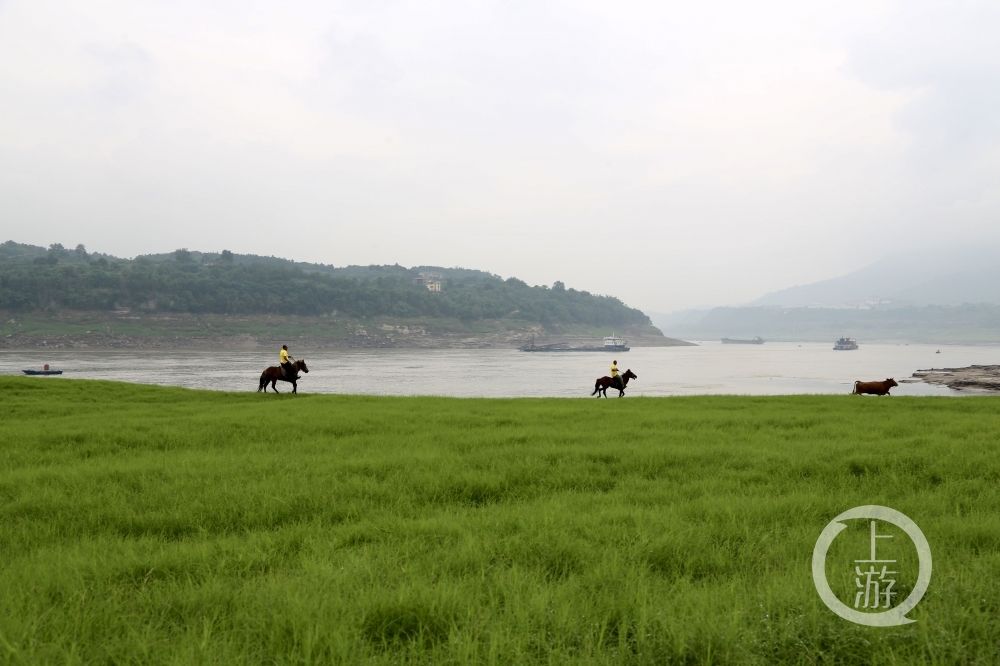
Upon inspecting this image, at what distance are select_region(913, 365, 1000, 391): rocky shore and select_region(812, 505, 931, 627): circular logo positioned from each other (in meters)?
56.3

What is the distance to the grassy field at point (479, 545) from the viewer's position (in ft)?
11.9

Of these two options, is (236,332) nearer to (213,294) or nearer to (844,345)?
(213,294)

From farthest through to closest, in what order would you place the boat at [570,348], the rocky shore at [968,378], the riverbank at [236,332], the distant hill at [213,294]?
1. the boat at [570,348]
2. the distant hill at [213,294]
3. the riverbank at [236,332]
4. the rocky shore at [968,378]

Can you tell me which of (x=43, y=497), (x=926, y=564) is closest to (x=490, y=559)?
(x=926, y=564)

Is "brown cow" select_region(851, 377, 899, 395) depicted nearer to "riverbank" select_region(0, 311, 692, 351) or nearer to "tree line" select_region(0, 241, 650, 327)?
"riverbank" select_region(0, 311, 692, 351)

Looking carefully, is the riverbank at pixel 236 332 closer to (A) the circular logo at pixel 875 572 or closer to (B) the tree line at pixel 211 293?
(B) the tree line at pixel 211 293

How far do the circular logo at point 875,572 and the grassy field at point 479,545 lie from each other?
0.09 metres

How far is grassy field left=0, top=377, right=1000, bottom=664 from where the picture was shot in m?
3.62

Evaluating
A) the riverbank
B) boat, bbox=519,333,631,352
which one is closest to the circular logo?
the riverbank

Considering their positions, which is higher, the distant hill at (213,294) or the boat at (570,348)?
the distant hill at (213,294)

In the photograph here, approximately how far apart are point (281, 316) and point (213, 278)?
22958mm

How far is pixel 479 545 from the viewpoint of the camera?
5.32 m

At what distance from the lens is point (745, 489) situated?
757 centimetres

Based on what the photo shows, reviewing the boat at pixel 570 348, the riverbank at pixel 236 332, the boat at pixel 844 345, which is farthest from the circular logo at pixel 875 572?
the boat at pixel 844 345
